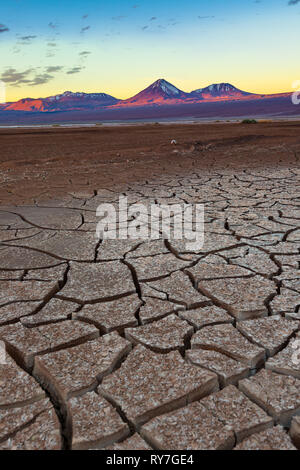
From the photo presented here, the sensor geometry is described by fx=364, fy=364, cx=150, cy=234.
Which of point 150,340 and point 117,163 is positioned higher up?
point 117,163

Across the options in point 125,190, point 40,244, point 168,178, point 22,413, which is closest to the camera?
point 22,413

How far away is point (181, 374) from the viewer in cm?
A: 154

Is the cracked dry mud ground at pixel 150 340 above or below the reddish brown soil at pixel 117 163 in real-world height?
below

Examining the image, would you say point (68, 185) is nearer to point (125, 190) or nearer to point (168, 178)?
point (125, 190)

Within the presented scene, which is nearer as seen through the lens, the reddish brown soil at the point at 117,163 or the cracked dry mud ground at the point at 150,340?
the cracked dry mud ground at the point at 150,340

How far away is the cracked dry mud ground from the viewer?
4.21 ft

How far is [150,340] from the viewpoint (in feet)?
5.82

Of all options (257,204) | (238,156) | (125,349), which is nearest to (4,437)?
(125,349)

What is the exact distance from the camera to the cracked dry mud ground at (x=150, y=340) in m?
1.28

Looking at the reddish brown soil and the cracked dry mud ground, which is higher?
the reddish brown soil

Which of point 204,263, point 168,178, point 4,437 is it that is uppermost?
point 168,178

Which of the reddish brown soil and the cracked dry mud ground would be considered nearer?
the cracked dry mud ground

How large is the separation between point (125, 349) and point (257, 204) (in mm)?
3078

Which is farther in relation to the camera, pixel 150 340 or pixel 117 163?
pixel 117 163
